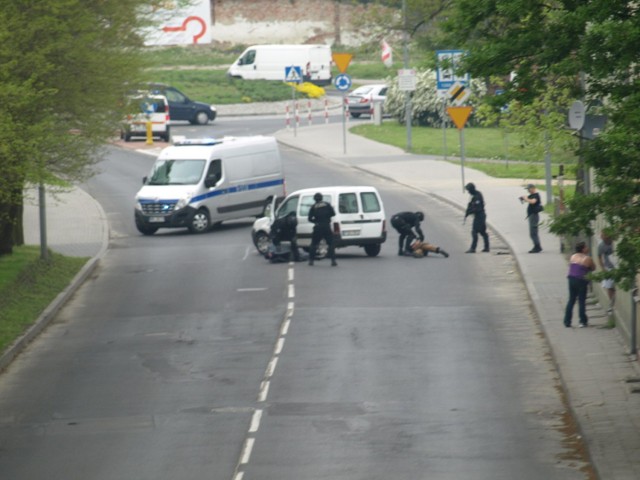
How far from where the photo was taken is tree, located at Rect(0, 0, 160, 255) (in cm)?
2142

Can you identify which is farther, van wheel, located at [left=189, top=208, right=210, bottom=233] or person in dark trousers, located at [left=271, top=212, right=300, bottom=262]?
van wheel, located at [left=189, top=208, right=210, bottom=233]

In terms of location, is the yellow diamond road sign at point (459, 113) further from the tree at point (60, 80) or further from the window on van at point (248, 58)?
the window on van at point (248, 58)

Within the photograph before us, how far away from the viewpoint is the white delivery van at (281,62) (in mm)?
78812

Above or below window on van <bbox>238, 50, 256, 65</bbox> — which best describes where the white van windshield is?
below

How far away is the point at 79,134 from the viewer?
26.6 m

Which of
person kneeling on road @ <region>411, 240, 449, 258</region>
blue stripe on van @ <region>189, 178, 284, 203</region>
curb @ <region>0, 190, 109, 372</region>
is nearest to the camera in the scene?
curb @ <region>0, 190, 109, 372</region>

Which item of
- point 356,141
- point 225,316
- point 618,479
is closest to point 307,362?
point 225,316

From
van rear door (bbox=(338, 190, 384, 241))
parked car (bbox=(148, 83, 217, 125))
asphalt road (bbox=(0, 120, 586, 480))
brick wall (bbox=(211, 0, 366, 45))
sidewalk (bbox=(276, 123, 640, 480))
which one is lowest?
asphalt road (bbox=(0, 120, 586, 480))

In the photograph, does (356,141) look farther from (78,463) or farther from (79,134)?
(78,463)

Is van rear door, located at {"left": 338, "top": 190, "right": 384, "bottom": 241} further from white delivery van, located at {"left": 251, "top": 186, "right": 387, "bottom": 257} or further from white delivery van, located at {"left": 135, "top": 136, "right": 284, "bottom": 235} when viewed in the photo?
white delivery van, located at {"left": 135, "top": 136, "right": 284, "bottom": 235}

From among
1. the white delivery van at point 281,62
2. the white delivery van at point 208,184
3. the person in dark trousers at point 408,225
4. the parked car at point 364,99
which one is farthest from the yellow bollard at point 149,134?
the person in dark trousers at point 408,225

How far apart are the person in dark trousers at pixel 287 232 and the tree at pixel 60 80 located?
4610mm

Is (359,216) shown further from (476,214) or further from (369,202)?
(476,214)

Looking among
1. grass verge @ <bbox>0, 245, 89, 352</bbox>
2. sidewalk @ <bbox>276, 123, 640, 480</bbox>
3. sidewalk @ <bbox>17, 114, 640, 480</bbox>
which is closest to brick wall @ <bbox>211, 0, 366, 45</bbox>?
sidewalk @ <bbox>17, 114, 640, 480</bbox>
